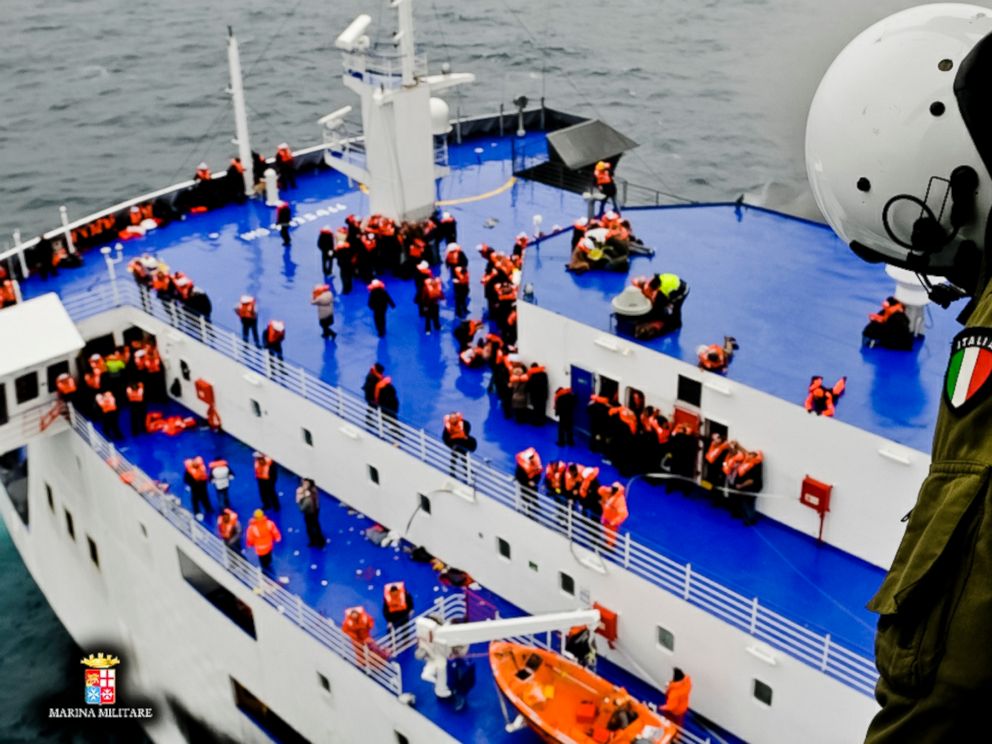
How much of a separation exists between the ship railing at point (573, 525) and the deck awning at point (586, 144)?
28.8 feet

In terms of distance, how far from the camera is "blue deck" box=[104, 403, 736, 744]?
15508mm

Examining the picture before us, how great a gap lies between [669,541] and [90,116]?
4209 centimetres

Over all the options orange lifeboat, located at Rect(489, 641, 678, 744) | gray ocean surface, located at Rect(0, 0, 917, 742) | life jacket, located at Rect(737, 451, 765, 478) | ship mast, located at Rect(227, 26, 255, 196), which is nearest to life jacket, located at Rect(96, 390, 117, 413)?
ship mast, located at Rect(227, 26, 255, 196)

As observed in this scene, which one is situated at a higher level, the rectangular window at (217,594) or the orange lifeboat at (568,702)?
the orange lifeboat at (568,702)

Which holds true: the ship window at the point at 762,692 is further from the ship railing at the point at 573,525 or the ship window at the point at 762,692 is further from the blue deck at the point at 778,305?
the blue deck at the point at 778,305

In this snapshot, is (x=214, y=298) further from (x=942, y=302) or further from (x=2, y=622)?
(x=942, y=302)

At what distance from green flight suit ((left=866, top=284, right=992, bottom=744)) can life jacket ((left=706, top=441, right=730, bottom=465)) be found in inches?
537

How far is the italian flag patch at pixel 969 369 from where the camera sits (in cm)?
253

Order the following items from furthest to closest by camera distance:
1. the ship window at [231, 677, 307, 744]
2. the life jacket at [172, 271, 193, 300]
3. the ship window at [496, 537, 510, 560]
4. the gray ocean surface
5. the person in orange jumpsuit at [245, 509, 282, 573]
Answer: the gray ocean surface, the life jacket at [172, 271, 193, 300], the ship window at [231, 677, 307, 744], the person in orange jumpsuit at [245, 509, 282, 573], the ship window at [496, 537, 510, 560]

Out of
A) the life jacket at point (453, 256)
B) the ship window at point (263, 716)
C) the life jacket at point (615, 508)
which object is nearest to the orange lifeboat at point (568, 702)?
the life jacket at point (615, 508)

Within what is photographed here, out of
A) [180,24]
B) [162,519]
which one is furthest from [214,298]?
[180,24]

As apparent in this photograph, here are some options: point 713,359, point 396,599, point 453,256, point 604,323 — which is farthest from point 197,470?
point 713,359

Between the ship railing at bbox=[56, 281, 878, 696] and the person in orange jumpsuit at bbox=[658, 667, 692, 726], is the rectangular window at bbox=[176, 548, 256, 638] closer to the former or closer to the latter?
the ship railing at bbox=[56, 281, 878, 696]

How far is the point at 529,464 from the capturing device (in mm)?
16359
